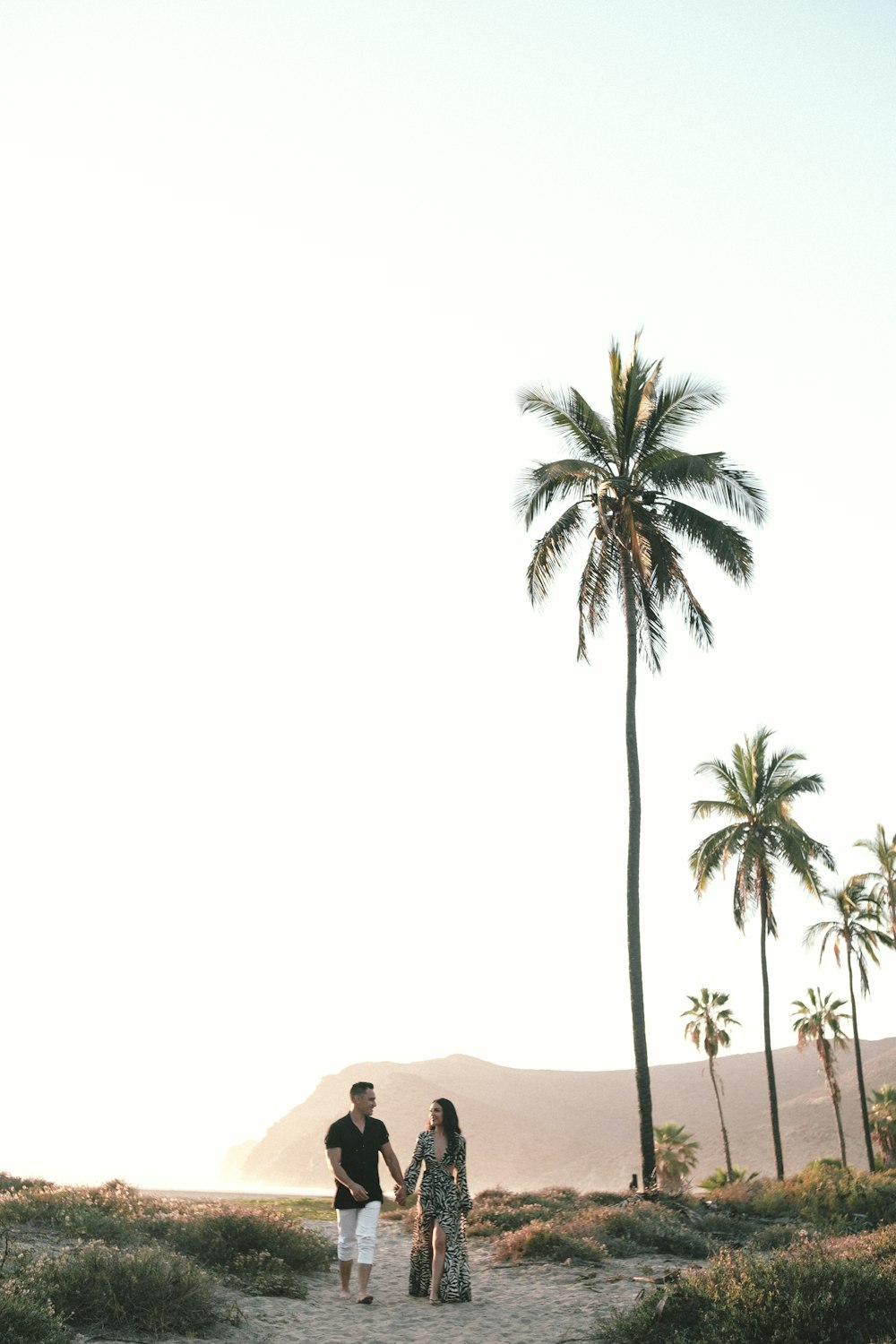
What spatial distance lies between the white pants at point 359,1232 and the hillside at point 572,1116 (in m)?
82.7

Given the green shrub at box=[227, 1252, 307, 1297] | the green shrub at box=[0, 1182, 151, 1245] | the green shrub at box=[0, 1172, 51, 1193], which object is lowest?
the green shrub at box=[227, 1252, 307, 1297]

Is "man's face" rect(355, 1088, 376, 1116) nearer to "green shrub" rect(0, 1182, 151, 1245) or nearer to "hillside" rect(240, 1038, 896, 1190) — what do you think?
"green shrub" rect(0, 1182, 151, 1245)

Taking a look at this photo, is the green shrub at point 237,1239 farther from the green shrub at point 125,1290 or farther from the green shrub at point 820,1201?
the green shrub at point 820,1201

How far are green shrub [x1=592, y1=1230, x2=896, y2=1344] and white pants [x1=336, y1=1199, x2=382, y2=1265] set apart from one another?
8.79 ft

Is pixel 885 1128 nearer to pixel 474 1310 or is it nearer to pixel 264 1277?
pixel 474 1310

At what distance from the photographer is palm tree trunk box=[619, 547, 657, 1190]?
69.4 feet

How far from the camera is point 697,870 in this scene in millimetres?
35281

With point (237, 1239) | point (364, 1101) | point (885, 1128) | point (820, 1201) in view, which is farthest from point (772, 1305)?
point (885, 1128)

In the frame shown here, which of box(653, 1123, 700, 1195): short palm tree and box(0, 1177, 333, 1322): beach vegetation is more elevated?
box(0, 1177, 333, 1322): beach vegetation

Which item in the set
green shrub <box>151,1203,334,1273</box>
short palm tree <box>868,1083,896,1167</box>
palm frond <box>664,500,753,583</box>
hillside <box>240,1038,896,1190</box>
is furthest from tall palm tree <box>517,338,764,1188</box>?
hillside <box>240,1038,896,1190</box>

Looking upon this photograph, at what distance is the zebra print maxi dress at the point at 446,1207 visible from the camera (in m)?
10.5

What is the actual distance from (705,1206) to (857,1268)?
12946 millimetres

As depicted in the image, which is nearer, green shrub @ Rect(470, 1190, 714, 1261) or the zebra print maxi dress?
the zebra print maxi dress

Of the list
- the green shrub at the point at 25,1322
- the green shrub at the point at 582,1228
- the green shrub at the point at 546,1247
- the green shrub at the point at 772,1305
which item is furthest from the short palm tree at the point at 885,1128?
the green shrub at the point at 25,1322
